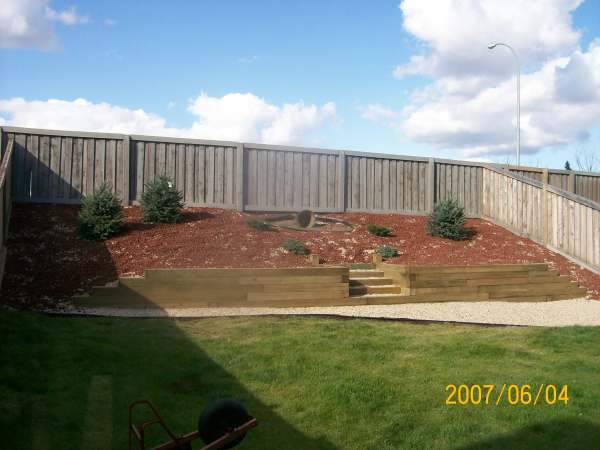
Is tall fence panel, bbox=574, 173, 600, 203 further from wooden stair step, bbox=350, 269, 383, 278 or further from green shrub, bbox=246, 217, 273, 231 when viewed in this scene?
green shrub, bbox=246, 217, 273, 231

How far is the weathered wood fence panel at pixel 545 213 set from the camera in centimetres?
1441

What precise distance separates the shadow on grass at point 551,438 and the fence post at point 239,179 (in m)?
10.8

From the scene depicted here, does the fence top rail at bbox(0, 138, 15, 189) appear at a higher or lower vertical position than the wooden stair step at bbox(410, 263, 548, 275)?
higher

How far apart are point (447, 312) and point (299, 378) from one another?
5120 mm

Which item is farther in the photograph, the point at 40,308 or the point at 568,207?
the point at 568,207

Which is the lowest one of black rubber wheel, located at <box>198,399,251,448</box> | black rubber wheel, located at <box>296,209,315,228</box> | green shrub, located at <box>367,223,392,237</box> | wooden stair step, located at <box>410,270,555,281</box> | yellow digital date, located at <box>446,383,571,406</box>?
yellow digital date, located at <box>446,383,571,406</box>

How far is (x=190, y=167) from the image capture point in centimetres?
1406

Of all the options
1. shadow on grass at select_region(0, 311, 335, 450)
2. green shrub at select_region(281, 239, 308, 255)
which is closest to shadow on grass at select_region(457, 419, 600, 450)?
shadow on grass at select_region(0, 311, 335, 450)

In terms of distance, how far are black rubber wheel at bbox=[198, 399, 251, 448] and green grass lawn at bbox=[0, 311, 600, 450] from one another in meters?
0.87

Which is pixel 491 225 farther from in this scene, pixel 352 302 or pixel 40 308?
pixel 40 308

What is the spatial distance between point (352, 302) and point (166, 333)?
160 inches

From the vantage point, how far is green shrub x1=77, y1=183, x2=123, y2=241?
1107cm

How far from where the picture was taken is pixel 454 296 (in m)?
11.1

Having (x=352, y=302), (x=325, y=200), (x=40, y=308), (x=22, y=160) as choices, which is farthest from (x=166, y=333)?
(x=325, y=200)
